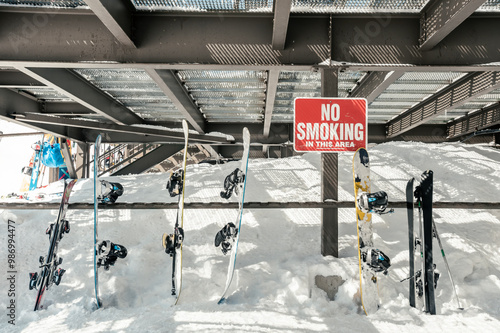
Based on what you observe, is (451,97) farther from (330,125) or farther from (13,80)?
(13,80)

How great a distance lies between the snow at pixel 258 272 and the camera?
8.20ft

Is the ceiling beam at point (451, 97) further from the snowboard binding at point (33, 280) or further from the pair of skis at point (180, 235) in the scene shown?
the snowboard binding at point (33, 280)

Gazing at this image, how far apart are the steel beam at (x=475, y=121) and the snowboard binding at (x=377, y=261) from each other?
711 centimetres

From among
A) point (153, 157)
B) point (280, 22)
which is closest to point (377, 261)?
point (280, 22)

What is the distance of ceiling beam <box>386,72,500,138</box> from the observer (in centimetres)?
514

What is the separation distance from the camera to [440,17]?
3193 millimetres

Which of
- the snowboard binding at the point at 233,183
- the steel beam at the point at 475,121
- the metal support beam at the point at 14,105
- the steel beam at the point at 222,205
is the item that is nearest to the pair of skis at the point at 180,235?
the snowboard binding at the point at 233,183

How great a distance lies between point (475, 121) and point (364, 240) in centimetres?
763

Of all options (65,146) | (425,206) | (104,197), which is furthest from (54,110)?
(425,206)

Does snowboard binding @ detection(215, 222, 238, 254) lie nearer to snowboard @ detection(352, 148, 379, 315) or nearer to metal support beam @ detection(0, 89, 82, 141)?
snowboard @ detection(352, 148, 379, 315)

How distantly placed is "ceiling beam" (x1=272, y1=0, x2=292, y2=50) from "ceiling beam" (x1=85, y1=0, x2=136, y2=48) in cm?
164

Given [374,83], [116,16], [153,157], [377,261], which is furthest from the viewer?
[153,157]

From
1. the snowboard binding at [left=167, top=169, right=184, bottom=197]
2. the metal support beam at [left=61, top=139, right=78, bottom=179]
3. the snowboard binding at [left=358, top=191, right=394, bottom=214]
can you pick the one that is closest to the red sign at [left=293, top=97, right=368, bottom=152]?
the snowboard binding at [left=358, top=191, right=394, bottom=214]

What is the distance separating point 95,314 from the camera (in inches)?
105
